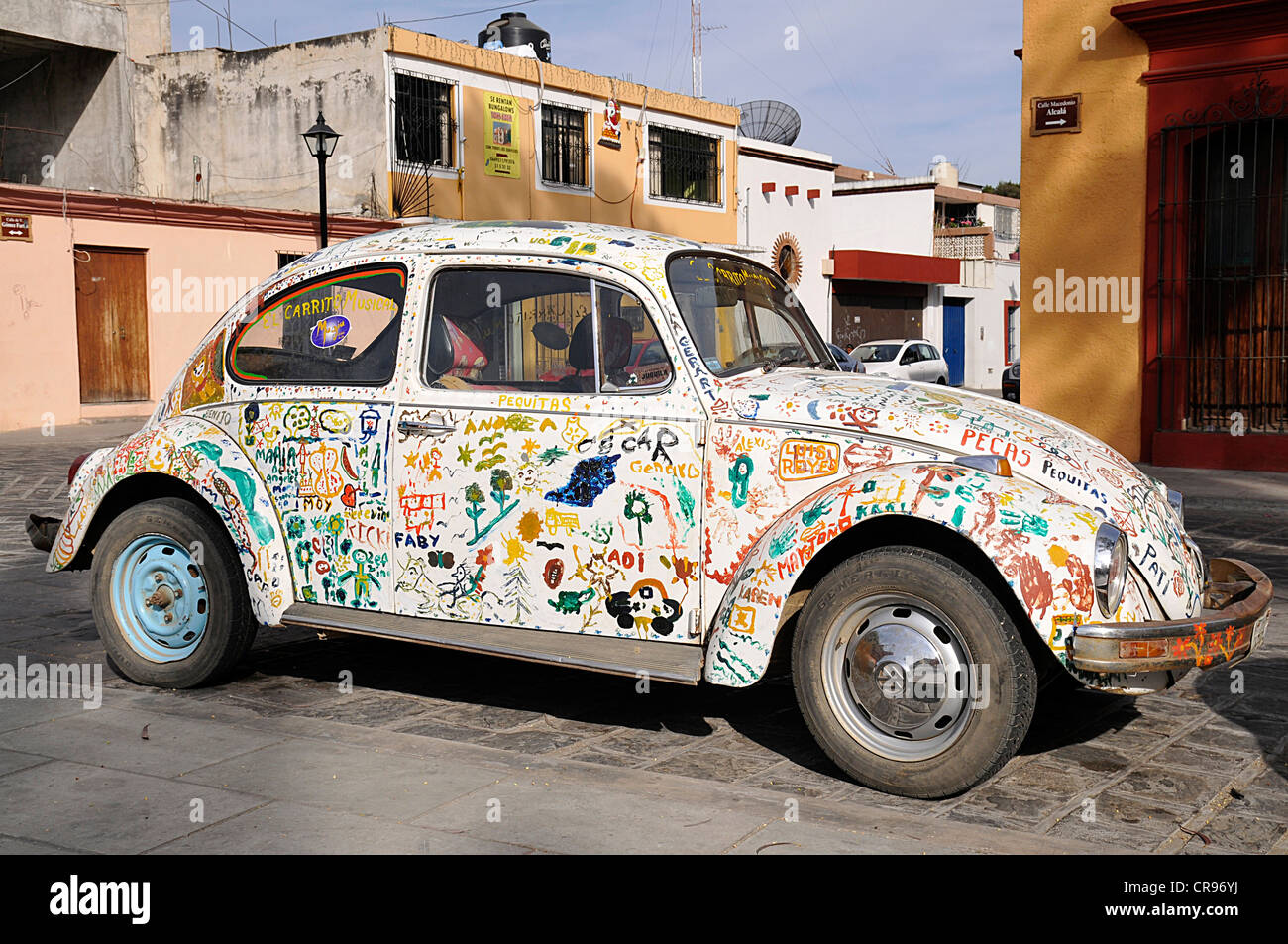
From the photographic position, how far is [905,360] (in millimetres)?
30734

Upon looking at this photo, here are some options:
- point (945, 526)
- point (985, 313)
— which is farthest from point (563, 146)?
point (945, 526)

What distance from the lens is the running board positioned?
4.39 metres

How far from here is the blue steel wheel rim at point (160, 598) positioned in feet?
17.9

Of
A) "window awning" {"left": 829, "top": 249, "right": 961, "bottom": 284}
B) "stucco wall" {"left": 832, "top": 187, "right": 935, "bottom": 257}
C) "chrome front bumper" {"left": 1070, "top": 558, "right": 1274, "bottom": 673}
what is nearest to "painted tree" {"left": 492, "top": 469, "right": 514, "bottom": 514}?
"chrome front bumper" {"left": 1070, "top": 558, "right": 1274, "bottom": 673}

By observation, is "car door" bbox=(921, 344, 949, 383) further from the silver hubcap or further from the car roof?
the silver hubcap

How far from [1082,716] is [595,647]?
197cm

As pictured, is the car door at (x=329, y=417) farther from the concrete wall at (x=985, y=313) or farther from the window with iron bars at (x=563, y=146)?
the concrete wall at (x=985, y=313)

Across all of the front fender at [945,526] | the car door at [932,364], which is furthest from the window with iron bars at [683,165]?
the front fender at [945,526]

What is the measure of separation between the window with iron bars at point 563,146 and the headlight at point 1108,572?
80.5 ft

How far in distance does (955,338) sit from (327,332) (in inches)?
1564

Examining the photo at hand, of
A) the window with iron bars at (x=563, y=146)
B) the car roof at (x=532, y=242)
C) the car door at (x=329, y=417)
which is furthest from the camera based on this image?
the window with iron bars at (x=563, y=146)

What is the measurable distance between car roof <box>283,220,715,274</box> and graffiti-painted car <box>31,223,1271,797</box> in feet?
0.05
